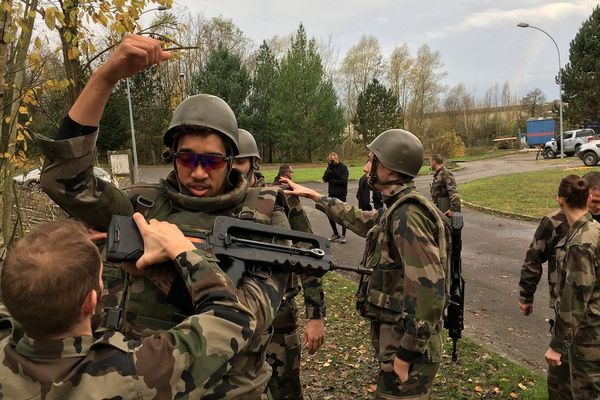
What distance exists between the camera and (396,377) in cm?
286

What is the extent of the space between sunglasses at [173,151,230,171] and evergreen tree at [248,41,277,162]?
1718 inches

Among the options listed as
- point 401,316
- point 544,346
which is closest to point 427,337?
point 401,316

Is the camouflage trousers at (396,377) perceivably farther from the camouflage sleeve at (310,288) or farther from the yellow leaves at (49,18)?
the yellow leaves at (49,18)

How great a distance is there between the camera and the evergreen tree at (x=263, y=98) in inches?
1807

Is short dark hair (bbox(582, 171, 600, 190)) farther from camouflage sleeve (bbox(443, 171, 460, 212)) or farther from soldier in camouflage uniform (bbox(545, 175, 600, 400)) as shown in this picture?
camouflage sleeve (bbox(443, 171, 460, 212))

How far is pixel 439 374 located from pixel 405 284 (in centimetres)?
245

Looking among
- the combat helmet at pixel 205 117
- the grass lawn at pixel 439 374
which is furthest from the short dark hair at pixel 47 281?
the grass lawn at pixel 439 374

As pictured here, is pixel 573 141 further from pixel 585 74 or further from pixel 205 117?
pixel 205 117

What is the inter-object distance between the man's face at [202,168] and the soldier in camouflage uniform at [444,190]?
26.4 feet

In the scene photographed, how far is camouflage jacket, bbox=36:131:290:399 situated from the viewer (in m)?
1.61

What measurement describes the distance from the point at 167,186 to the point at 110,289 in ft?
1.54

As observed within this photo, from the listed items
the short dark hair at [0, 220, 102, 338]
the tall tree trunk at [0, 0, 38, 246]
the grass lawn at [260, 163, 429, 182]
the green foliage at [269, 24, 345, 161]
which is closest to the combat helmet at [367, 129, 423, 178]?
the short dark hair at [0, 220, 102, 338]

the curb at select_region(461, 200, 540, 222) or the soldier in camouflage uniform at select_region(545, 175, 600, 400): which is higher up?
the soldier in camouflage uniform at select_region(545, 175, 600, 400)

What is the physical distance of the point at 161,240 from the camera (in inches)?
60.6
